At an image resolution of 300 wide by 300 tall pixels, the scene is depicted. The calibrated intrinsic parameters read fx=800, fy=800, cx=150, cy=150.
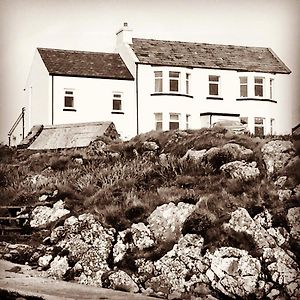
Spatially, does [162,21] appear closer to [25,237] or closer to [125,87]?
[125,87]

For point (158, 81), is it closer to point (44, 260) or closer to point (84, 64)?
point (84, 64)

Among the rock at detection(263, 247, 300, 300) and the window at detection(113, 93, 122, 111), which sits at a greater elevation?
the window at detection(113, 93, 122, 111)

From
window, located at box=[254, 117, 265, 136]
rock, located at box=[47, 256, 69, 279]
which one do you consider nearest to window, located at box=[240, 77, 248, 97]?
window, located at box=[254, 117, 265, 136]

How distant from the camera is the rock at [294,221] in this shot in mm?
2516

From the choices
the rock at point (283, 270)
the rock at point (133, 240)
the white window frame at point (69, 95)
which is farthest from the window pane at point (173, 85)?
the rock at point (283, 270)

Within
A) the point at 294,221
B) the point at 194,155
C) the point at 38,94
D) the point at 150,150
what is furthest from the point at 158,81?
the point at 294,221

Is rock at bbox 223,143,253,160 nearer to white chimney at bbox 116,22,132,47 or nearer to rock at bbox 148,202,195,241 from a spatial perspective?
rock at bbox 148,202,195,241

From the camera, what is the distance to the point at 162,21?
Answer: 238cm

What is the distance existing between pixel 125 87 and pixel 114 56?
145 mm

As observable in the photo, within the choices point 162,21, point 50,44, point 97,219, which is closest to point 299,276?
point 97,219

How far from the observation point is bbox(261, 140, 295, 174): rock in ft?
8.71

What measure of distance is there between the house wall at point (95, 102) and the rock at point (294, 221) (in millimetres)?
594

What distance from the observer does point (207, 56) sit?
2.74 m

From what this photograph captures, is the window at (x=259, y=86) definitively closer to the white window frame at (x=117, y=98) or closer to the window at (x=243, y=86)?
the window at (x=243, y=86)
